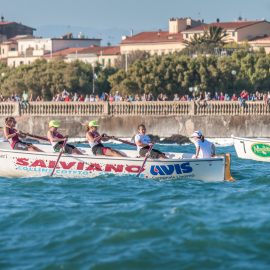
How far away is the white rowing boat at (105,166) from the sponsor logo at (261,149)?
479 inches

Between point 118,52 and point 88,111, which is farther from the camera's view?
point 118,52

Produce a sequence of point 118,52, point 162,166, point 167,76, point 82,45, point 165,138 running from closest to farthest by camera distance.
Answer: point 162,166 < point 165,138 < point 167,76 < point 118,52 < point 82,45

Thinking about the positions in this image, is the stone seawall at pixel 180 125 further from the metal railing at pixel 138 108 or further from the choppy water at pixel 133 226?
the choppy water at pixel 133 226

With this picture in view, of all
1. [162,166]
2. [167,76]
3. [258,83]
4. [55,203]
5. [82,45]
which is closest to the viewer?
[55,203]

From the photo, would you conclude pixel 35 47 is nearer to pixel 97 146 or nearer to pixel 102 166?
pixel 97 146

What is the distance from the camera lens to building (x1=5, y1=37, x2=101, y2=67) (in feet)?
545

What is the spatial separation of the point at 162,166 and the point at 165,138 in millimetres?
34489

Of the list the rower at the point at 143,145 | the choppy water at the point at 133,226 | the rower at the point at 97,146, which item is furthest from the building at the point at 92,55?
the choppy water at the point at 133,226

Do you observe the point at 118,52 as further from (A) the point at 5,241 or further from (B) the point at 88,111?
(A) the point at 5,241

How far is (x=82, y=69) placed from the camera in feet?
368

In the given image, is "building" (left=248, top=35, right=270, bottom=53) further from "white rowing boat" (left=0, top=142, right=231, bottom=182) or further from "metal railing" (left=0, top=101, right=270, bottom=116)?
"white rowing boat" (left=0, top=142, right=231, bottom=182)

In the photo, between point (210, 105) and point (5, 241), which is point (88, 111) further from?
point (5, 241)

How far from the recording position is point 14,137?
3588cm

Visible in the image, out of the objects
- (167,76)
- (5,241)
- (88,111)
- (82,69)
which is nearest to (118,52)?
(82,69)
